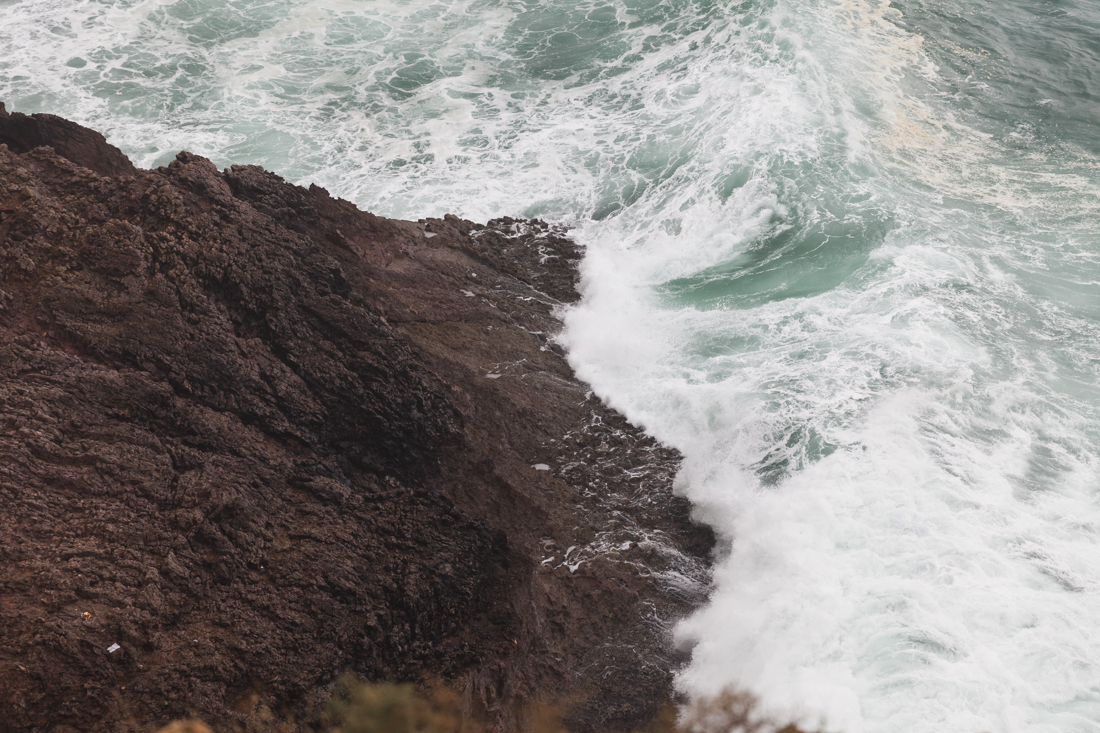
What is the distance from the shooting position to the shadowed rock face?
31.2ft

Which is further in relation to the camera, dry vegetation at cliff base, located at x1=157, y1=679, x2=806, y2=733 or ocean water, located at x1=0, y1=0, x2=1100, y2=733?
ocean water, located at x1=0, y1=0, x2=1100, y2=733

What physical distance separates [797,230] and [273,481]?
16798mm

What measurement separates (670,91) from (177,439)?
2250 centimetres

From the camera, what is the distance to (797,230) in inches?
874

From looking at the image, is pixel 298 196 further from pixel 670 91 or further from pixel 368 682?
pixel 670 91

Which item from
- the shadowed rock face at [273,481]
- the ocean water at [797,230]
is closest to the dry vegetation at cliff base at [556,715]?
the shadowed rock face at [273,481]

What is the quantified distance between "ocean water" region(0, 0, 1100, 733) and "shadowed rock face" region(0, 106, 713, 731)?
2.18 m

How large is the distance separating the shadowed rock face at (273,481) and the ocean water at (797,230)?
7.14 ft

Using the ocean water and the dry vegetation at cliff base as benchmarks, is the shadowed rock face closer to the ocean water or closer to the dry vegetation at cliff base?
the dry vegetation at cliff base

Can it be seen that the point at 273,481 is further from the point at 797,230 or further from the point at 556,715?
the point at 797,230

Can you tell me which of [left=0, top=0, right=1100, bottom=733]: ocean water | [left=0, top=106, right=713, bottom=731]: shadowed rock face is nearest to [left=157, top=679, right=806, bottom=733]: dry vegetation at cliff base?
[left=0, top=106, right=713, bottom=731]: shadowed rock face

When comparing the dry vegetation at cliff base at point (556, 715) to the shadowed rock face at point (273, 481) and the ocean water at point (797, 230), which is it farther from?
the ocean water at point (797, 230)

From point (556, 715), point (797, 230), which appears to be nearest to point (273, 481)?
point (556, 715)

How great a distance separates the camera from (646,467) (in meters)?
15.9
